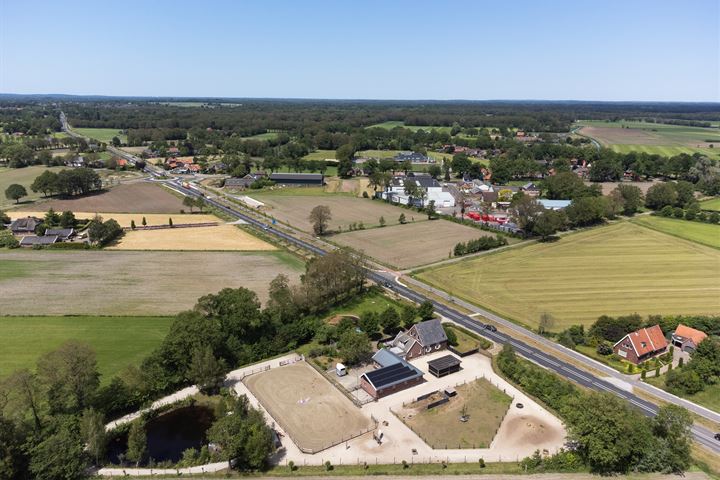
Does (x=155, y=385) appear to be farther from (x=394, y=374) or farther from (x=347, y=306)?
(x=347, y=306)

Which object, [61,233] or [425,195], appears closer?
[61,233]

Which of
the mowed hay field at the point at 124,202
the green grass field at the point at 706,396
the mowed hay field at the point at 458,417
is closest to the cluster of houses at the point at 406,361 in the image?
the mowed hay field at the point at 458,417

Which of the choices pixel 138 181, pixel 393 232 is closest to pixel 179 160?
pixel 138 181

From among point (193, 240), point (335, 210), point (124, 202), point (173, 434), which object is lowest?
point (173, 434)

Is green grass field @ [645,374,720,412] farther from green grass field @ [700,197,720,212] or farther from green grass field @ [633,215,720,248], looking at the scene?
green grass field @ [700,197,720,212]

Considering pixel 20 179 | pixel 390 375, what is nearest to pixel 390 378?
pixel 390 375

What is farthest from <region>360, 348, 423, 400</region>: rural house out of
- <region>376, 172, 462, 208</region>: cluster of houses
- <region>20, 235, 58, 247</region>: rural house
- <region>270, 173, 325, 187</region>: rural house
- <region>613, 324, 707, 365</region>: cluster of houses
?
<region>270, 173, 325, 187</region>: rural house

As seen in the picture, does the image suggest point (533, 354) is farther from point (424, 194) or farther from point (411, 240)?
point (424, 194)
